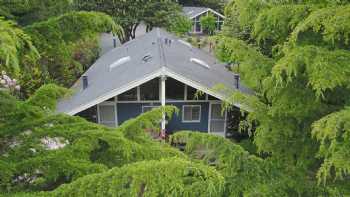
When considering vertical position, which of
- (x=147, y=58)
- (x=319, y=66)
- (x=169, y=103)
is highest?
(x=319, y=66)

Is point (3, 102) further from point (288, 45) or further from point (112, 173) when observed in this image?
point (288, 45)

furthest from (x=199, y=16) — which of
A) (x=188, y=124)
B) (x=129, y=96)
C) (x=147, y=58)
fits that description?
(x=129, y=96)

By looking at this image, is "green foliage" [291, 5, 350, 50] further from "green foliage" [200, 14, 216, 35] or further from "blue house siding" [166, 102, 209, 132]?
"green foliage" [200, 14, 216, 35]

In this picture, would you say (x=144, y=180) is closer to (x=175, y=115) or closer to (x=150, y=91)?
(x=150, y=91)

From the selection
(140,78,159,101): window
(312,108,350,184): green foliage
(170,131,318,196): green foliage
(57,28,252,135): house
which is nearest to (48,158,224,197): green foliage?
(312,108,350,184): green foliage

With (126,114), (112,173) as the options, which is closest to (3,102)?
(112,173)

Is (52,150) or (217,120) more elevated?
(52,150)

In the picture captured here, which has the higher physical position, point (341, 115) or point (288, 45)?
point (288, 45)

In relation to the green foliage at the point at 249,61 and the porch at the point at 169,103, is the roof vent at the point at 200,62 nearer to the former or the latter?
the porch at the point at 169,103
